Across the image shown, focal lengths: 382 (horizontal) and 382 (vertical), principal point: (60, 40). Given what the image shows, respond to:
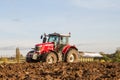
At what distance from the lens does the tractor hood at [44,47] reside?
76.0 feet

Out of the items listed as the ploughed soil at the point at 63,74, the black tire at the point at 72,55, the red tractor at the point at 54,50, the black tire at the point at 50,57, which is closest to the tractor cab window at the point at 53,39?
the red tractor at the point at 54,50

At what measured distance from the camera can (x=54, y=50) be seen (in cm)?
2333

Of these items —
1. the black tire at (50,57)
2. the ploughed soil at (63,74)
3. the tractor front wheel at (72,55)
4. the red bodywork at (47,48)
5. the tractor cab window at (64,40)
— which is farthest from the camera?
the tractor cab window at (64,40)

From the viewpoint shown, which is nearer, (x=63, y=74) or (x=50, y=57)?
(x=63, y=74)

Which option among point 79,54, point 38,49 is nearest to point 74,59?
point 79,54

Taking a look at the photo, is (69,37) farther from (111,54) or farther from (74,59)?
(111,54)

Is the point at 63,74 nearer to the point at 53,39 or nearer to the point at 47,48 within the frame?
the point at 47,48

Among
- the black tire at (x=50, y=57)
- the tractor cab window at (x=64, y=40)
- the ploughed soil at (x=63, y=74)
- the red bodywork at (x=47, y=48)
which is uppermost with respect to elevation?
the tractor cab window at (x=64, y=40)

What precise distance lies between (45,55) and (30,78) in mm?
10621

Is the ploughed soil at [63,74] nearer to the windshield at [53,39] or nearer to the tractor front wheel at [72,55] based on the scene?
the tractor front wheel at [72,55]

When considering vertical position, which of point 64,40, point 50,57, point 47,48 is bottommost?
point 50,57

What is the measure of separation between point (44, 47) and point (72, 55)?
6.46 ft

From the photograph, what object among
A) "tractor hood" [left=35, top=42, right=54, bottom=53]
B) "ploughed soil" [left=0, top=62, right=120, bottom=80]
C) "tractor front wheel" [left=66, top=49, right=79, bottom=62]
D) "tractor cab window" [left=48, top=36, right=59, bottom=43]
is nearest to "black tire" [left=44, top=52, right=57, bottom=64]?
"tractor hood" [left=35, top=42, right=54, bottom=53]

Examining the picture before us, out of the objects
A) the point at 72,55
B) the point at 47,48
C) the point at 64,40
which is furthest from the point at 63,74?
the point at 72,55
